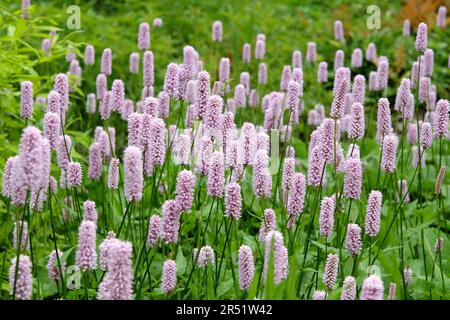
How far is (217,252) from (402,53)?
450cm

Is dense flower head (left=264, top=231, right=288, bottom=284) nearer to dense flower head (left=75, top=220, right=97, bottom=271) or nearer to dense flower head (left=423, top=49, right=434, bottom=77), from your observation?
dense flower head (left=75, top=220, right=97, bottom=271)

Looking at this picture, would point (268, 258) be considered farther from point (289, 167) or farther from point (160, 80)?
point (160, 80)

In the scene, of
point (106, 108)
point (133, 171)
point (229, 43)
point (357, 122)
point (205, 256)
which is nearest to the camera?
point (133, 171)

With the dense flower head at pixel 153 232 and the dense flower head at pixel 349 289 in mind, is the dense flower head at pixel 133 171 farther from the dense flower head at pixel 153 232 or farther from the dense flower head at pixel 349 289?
the dense flower head at pixel 349 289

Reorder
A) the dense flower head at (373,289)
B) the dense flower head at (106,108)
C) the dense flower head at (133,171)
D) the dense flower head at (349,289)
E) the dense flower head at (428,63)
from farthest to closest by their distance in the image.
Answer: the dense flower head at (428,63) < the dense flower head at (106,108) < the dense flower head at (349,289) < the dense flower head at (133,171) < the dense flower head at (373,289)

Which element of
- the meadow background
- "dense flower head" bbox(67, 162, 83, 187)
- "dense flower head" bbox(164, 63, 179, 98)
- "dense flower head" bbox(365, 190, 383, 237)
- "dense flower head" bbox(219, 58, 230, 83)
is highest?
the meadow background

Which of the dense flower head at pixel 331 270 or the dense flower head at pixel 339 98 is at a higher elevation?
the dense flower head at pixel 339 98

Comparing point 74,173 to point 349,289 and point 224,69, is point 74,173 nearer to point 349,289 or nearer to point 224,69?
point 349,289

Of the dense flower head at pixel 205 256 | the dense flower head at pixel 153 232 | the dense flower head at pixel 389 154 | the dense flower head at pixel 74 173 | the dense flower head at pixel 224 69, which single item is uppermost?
the dense flower head at pixel 224 69

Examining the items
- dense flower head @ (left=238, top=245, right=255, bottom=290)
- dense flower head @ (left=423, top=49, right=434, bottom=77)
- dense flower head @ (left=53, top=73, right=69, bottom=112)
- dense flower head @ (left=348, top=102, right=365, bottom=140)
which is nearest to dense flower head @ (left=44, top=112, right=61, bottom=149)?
dense flower head @ (left=53, top=73, right=69, bottom=112)

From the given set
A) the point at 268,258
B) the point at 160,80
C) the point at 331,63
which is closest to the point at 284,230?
the point at 268,258

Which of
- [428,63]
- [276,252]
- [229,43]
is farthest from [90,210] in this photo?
[229,43]

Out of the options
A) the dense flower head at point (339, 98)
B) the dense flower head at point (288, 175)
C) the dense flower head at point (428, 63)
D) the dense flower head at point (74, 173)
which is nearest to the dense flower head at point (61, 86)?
the dense flower head at point (74, 173)
